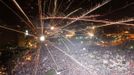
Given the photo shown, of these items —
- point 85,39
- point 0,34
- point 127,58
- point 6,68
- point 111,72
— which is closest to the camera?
point 111,72

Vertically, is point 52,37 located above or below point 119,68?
above

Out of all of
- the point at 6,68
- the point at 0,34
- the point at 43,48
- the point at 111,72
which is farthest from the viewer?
the point at 0,34

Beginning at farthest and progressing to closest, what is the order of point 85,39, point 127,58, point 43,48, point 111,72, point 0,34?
point 85,39
point 0,34
point 43,48
point 127,58
point 111,72

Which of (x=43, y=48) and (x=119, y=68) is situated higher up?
(x=43, y=48)

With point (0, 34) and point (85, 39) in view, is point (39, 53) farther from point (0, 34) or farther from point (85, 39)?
point (85, 39)

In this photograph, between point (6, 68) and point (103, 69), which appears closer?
point (103, 69)

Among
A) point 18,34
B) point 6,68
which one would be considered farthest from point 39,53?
point 18,34

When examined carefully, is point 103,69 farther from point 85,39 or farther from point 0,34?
point 85,39

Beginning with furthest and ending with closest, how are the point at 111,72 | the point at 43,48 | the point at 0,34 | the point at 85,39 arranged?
the point at 85,39 → the point at 0,34 → the point at 43,48 → the point at 111,72

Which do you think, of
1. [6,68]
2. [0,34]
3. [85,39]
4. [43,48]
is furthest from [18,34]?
[6,68]
